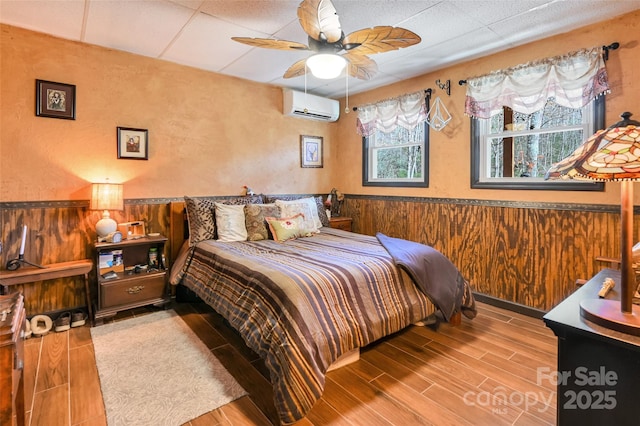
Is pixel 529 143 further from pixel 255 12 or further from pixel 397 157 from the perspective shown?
pixel 255 12

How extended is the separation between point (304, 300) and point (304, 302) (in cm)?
1

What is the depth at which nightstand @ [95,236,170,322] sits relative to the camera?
2.87 m

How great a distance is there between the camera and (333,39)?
2.09m

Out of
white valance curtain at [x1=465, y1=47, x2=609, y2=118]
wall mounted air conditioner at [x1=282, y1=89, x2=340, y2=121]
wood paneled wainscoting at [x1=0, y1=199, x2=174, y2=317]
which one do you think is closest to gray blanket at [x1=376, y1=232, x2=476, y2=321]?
white valance curtain at [x1=465, y1=47, x2=609, y2=118]

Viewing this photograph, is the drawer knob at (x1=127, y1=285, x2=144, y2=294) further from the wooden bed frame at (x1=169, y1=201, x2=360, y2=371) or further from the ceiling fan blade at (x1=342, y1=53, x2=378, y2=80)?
the ceiling fan blade at (x1=342, y1=53, x2=378, y2=80)

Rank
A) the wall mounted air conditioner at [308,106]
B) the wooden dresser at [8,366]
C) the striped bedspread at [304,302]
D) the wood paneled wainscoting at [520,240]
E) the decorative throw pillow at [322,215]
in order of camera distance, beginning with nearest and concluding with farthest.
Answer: the wooden dresser at [8,366]
the striped bedspread at [304,302]
the wood paneled wainscoting at [520,240]
the decorative throw pillow at [322,215]
the wall mounted air conditioner at [308,106]

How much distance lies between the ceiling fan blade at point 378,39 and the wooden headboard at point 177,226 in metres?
2.39

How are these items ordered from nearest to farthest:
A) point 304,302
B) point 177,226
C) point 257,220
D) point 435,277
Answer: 1. point 304,302
2. point 435,277
3. point 257,220
4. point 177,226

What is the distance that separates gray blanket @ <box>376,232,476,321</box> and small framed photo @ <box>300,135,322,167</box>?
7.23 ft

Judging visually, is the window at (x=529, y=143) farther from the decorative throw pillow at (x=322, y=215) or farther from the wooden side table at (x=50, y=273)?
the wooden side table at (x=50, y=273)

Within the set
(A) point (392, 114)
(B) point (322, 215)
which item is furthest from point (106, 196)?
(A) point (392, 114)

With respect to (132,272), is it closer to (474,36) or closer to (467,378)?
(467,378)

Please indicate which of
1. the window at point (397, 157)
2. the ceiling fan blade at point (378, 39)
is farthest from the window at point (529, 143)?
the ceiling fan blade at point (378, 39)

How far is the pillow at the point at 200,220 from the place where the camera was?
10.6 feet
